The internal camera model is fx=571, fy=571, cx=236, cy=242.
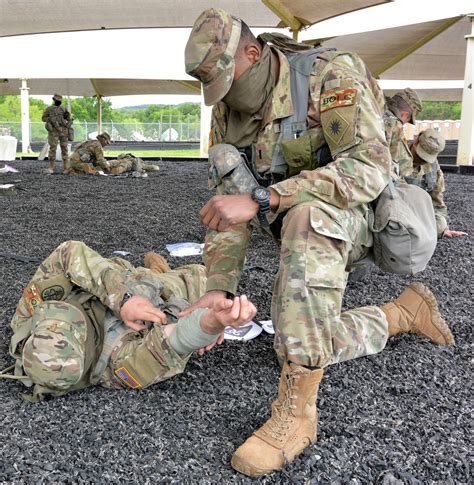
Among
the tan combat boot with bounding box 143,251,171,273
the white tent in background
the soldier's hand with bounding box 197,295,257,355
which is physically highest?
the white tent in background

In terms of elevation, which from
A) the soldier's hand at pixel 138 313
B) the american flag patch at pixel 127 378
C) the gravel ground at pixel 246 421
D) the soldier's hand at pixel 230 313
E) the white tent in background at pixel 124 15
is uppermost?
the white tent in background at pixel 124 15

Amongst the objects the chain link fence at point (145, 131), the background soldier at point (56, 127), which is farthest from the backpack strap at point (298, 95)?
the chain link fence at point (145, 131)

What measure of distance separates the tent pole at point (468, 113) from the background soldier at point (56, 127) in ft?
23.2

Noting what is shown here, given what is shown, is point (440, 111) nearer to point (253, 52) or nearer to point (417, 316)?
point (417, 316)

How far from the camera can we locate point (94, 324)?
6.23ft

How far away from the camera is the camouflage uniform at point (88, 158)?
374 inches

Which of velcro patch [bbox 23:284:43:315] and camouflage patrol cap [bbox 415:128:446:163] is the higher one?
camouflage patrol cap [bbox 415:128:446:163]

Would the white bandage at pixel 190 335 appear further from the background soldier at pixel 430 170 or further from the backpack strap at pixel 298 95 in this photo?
the background soldier at pixel 430 170

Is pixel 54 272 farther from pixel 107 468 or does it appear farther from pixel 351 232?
pixel 351 232

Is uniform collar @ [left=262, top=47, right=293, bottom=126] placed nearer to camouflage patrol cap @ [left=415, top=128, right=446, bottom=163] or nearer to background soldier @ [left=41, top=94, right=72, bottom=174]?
camouflage patrol cap @ [left=415, top=128, right=446, bottom=163]

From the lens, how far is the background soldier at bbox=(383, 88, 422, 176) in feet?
11.9

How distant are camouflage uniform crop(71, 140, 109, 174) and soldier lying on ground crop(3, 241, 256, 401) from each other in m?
7.81

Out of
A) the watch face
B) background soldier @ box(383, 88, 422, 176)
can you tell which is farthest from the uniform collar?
background soldier @ box(383, 88, 422, 176)

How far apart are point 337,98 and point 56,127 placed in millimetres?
9507
